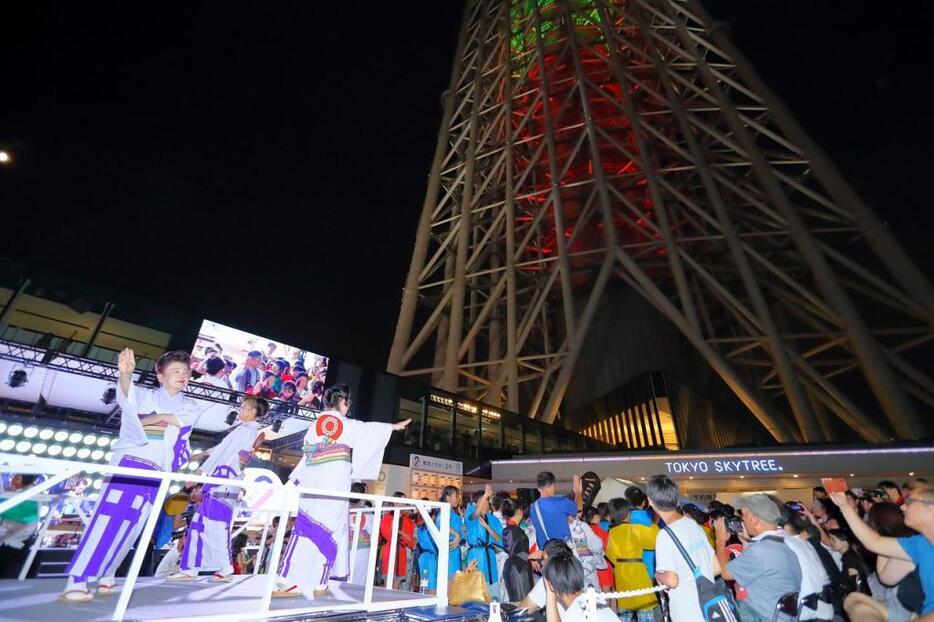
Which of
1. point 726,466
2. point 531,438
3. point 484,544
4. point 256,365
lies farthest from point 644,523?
point 531,438

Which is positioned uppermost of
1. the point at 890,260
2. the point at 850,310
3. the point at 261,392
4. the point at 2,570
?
the point at 890,260

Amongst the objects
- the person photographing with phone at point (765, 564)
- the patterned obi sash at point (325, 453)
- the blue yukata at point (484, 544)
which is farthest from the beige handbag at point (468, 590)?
the blue yukata at point (484, 544)

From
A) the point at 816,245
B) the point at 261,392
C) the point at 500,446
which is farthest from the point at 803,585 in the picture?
the point at 816,245

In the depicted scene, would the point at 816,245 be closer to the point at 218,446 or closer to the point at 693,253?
the point at 693,253

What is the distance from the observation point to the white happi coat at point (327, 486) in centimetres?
394

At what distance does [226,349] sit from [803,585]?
15.6 m

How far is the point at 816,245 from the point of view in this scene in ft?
62.5

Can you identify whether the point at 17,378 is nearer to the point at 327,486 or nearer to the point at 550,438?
the point at 327,486

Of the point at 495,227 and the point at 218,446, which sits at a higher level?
the point at 495,227

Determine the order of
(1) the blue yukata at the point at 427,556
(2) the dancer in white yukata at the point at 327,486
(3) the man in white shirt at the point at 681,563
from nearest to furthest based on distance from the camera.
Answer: (3) the man in white shirt at the point at 681,563
(2) the dancer in white yukata at the point at 327,486
(1) the blue yukata at the point at 427,556

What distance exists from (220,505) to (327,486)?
2.15 meters

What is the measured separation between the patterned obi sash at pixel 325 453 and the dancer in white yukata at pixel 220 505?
1295 mm

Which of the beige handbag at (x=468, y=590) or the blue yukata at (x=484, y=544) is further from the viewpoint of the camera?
the blue yukata at (x=484, y=544)

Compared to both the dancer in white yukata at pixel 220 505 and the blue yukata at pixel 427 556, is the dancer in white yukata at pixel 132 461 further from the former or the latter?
the blue yukata at pixel 427 556
